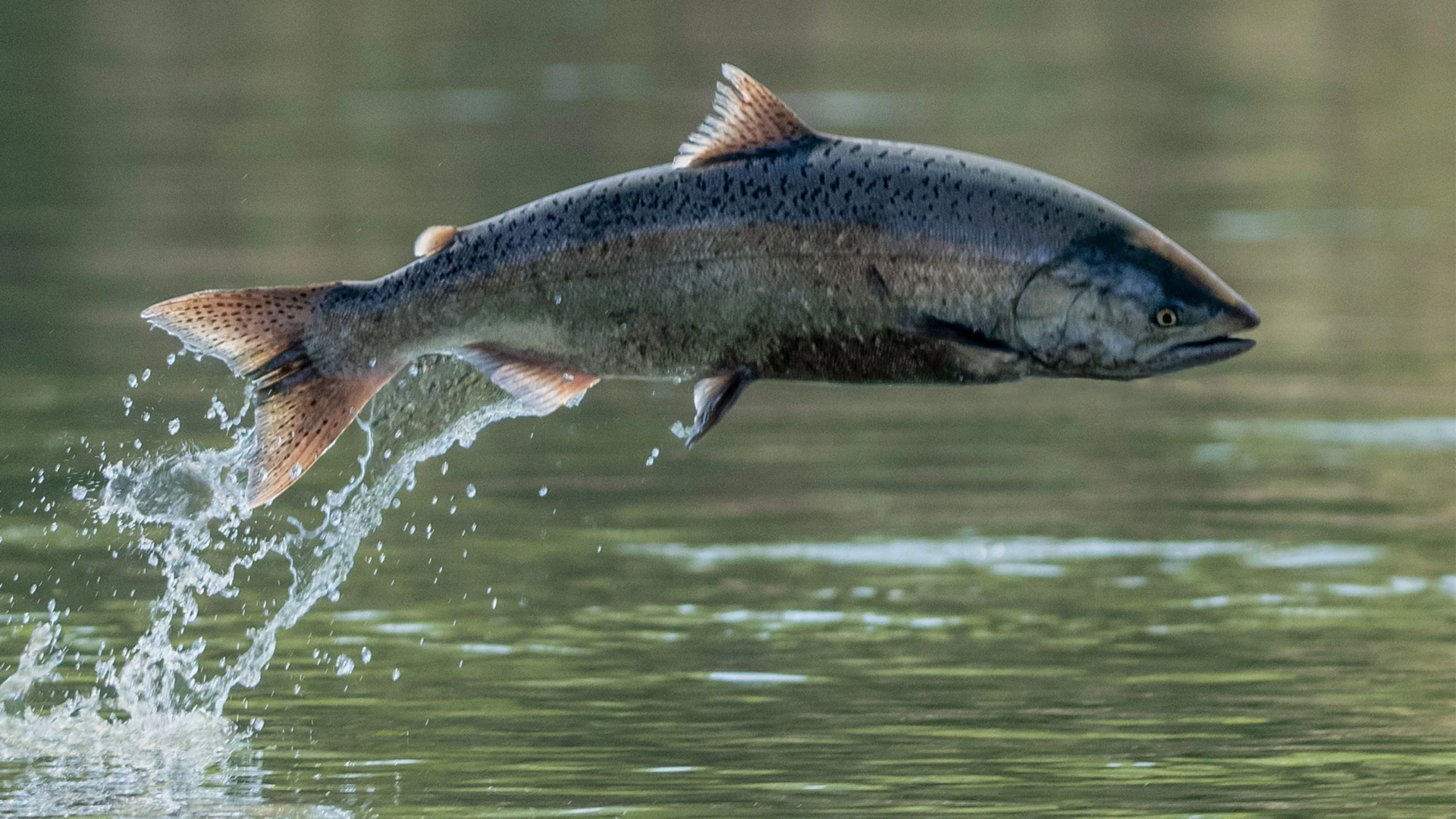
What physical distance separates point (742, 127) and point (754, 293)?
0.46 meters

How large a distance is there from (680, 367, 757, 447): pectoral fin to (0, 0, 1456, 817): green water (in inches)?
79.6

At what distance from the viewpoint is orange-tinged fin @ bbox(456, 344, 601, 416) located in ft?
29.0

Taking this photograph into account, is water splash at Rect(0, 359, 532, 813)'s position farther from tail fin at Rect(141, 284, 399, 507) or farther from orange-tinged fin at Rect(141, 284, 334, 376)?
orange-tinged fin at Rect(141, 284, 334, 376)

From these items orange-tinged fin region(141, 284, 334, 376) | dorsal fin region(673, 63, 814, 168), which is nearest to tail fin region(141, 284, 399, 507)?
orange-tinged fin region(141, 284, 334, 376)

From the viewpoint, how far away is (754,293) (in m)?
8.55

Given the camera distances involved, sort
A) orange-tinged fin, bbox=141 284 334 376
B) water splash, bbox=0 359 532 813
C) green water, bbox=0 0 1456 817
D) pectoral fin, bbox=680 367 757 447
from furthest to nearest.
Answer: green water, bbox=0 0 1456 817 → water splash, bbox=0 359 532 813 → orange-tinged fin, bbox=141 284 334 376 → pectoral fin, bbox=680 367 757 447

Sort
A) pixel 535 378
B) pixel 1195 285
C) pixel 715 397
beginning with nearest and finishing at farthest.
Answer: pixel 1195 285, pixel 715 397, pixel 535 378

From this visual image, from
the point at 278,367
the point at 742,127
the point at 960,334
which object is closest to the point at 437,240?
the point at 278,367

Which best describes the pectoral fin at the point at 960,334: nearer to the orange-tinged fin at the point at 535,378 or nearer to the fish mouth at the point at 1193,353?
the fish mouth at the point at 1193,353

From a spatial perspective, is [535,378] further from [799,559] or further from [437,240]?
[799,559]

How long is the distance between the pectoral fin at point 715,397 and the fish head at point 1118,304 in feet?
2.51

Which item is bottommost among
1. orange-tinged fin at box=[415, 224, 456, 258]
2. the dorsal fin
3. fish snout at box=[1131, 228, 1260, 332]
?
fish snout at box=[1131, 228, 1260, 332]

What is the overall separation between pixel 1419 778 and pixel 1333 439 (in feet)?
24.3

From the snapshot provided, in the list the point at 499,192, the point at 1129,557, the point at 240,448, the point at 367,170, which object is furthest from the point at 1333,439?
the point at 367,170
